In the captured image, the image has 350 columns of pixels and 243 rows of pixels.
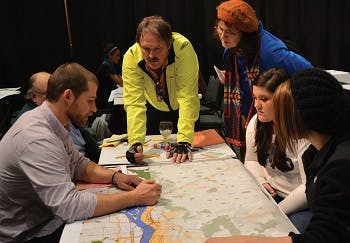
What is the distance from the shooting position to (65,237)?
144cm

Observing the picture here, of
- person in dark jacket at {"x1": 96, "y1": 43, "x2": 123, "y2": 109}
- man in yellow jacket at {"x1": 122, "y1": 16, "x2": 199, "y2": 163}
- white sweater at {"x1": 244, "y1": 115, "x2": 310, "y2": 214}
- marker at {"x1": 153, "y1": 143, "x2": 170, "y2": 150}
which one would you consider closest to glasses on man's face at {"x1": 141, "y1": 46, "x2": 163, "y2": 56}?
man in yellow jacket at {"x1": 122, "y1": 16, "x2": 199, "y2": 163}

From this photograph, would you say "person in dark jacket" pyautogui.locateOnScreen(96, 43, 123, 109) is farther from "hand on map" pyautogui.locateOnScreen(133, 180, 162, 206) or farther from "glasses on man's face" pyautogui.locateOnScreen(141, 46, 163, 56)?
"hand on map" pyautogui.locateOnScreen(133, 180, 162, 206)

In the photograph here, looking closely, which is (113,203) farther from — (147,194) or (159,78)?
(159,78)

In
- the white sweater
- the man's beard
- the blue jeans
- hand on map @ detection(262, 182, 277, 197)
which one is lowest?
the blue jeans

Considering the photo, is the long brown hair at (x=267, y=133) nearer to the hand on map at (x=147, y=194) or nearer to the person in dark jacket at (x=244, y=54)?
the person in dark jacket at (x=244, y=54)

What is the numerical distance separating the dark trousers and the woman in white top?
70 cm

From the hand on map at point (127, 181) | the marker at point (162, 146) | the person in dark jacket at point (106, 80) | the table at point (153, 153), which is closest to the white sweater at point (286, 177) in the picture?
the table at point (153, 153)

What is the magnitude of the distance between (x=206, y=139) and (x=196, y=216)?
105cm

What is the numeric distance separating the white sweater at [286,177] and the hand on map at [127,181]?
23.2 inches

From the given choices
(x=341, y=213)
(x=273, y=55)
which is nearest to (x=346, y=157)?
(x=341, y=213)

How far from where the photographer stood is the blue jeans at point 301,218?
191cm

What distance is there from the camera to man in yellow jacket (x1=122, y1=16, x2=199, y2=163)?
7.74 ft

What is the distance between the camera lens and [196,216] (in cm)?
155

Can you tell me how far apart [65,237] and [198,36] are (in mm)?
5106
